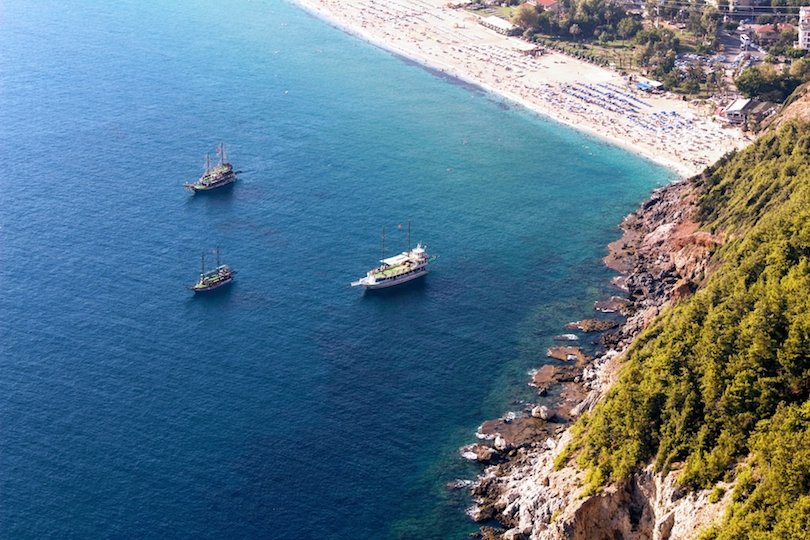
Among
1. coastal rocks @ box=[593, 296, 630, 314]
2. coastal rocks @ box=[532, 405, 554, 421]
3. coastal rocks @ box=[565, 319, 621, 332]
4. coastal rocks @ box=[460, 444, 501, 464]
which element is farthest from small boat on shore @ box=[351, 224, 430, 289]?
coastal rocks @ box=[460, 444, 501, 464]

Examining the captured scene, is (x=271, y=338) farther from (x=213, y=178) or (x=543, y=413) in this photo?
(x=213, y=178)

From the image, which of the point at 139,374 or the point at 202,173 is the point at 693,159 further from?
the point at 139,374

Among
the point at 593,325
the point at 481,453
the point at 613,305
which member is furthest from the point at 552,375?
the point at 613,305

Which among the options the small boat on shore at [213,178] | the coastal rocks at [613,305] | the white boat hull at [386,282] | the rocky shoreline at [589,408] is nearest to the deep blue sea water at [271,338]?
the white boat hull at [386,282]

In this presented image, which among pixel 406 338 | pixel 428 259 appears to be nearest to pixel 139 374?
pixel 406 338

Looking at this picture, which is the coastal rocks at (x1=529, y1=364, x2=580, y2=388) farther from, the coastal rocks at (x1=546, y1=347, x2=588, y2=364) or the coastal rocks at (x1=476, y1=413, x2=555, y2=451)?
the coastal rocks at (x1=476, y1=413, x2=555, y2=451)

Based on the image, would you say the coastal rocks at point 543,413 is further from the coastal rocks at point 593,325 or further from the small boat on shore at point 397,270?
the small boat on shore at point 397,270
